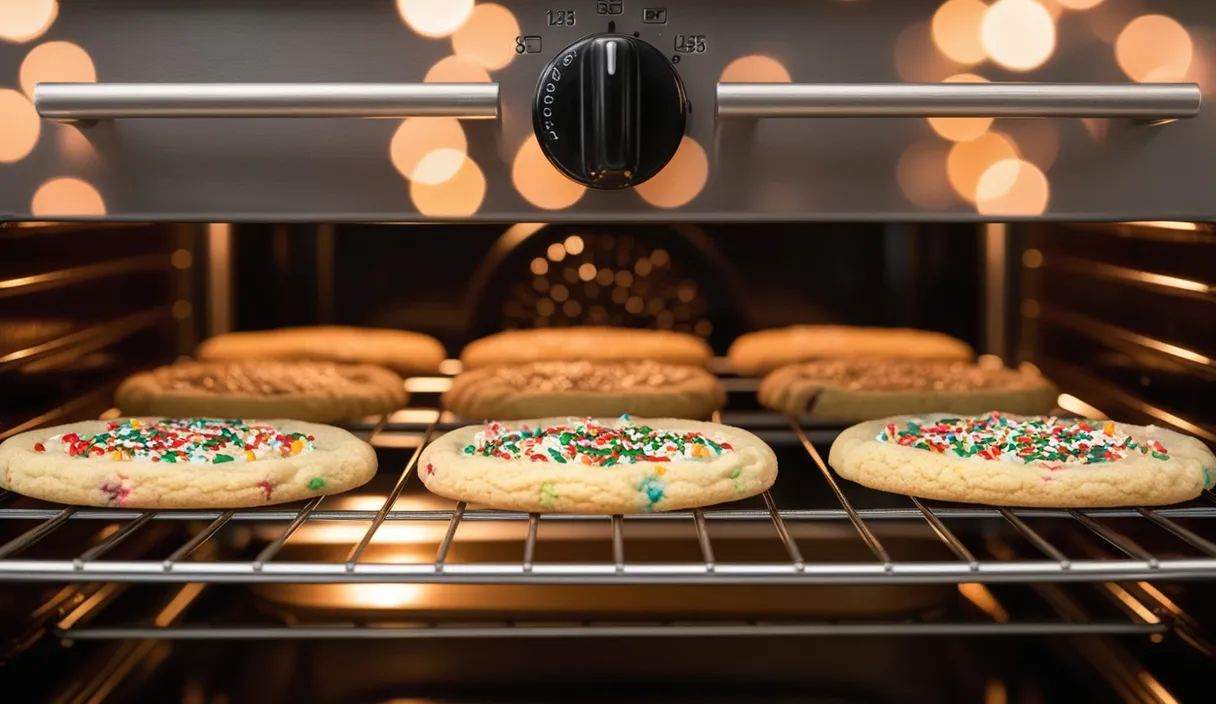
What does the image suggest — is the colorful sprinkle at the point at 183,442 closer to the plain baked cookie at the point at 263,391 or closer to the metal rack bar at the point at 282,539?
the metal rack bar at the point at 282,539

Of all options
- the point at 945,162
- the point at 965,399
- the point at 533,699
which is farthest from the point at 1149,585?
the point at 533,699

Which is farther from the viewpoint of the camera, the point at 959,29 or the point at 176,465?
the point at 176,465

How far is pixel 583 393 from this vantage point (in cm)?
182

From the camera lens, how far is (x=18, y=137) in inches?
43.3

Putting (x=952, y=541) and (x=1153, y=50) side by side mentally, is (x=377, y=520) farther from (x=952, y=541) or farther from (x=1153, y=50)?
(x=1153, y=50)

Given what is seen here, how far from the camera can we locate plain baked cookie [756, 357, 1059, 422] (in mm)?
1802

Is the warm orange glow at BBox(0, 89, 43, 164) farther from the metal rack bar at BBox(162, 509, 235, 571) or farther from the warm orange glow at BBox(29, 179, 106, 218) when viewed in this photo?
the metal rack bar at BBox(162, 509, 235, 571)

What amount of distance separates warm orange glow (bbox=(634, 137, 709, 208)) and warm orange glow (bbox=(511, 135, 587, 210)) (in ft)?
0.24

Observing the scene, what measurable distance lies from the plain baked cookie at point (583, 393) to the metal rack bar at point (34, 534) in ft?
2.32

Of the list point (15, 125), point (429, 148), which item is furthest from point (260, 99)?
point (15, 125)

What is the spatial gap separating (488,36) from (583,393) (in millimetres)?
816

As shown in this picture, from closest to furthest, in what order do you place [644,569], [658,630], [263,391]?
1. [644,569]
2. [658,630]
3. [263,391]

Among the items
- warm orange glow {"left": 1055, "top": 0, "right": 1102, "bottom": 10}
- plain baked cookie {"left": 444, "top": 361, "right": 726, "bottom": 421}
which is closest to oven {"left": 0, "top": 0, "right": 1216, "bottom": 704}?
warm orange glow {"left": 1055, "top": 0, "right": 1102, "bottom": 10}

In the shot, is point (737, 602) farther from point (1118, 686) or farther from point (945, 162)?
point (945, 162)
